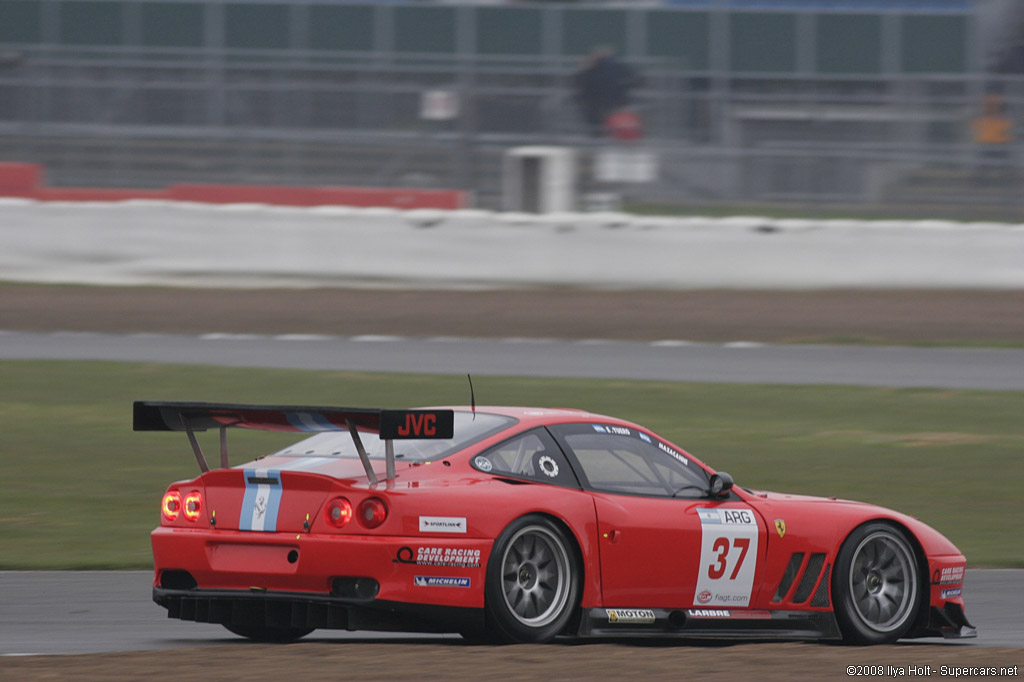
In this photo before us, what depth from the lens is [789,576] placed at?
23.7 feet

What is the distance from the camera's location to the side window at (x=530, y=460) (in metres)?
6.71

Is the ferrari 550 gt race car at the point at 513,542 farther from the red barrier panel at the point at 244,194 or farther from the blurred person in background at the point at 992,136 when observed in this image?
the blurred person in background at the point at 992,136

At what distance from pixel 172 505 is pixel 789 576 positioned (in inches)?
100

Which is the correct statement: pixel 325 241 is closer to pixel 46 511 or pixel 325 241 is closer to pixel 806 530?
→ pixel 46 511

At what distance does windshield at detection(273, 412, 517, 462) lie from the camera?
22.1 ft

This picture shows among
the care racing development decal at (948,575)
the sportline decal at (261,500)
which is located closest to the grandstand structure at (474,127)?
the care racing development decal at (948,575)

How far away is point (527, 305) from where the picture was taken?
21406 mm

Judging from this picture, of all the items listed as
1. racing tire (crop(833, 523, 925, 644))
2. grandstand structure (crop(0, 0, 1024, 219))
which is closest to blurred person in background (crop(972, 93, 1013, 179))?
grandstand structure (crop(0, 0, 1024, 219))

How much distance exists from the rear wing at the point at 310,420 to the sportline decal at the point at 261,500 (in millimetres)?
187

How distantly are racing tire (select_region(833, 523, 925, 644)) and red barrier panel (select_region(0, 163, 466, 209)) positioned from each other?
1585cm

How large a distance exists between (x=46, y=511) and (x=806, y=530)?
18.0ft

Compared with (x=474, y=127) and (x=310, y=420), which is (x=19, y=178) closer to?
(x=474, y=127)

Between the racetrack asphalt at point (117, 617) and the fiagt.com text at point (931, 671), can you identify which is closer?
the fiagt.com text at point (931, 671)

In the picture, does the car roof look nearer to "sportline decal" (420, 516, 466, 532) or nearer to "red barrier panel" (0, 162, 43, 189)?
"sportline decal" (420, 516, 466, 532)
